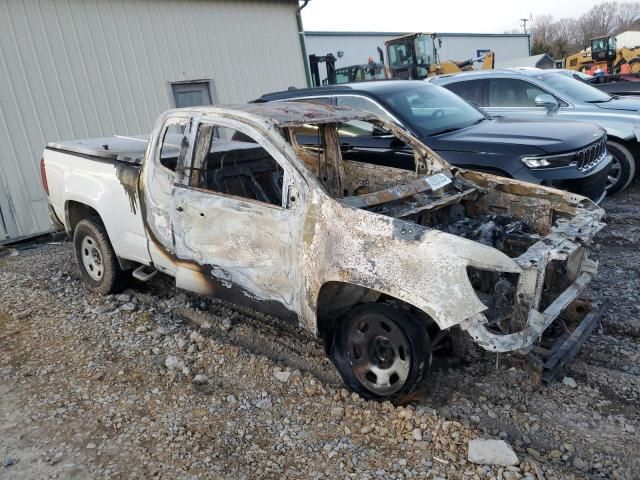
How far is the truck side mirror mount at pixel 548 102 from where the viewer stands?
7418 mm

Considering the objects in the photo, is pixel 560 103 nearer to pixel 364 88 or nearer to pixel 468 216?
pixel 364 88

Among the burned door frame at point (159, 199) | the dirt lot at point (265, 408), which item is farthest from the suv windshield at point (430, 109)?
the burned door frame at point (159, 199)

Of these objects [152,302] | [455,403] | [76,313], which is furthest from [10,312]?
[455,403]

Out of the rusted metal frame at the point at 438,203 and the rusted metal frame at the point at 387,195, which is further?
the rusted metal frame at the point at 438,203

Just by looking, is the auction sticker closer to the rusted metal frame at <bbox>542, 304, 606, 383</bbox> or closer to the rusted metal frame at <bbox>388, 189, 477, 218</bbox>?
the rusted metal frame at <bbox>388, 189, 477, 218</bbox>

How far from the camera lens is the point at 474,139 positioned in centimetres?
577

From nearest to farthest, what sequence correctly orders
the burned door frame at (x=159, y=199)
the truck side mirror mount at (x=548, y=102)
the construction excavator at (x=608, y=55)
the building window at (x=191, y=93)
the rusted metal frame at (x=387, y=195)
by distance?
the rusted metal frame at (x=387, y=195), the burned door frame at (x=159, y=199), the truck side mirror mount at (x=548, y=102), the building window at (x=191, y=93), the construction excavator at (x=608, y=55)

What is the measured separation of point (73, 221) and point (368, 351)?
11.8 ft

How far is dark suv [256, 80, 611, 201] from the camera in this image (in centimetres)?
554

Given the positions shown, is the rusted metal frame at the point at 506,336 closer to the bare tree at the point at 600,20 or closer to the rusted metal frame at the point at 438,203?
the rusted metal frame at the point at 438,203

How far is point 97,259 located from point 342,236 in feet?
10.3

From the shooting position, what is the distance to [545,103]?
746 centimetres

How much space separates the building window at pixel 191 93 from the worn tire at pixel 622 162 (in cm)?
702

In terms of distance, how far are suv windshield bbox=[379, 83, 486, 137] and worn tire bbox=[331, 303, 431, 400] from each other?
127 inches
